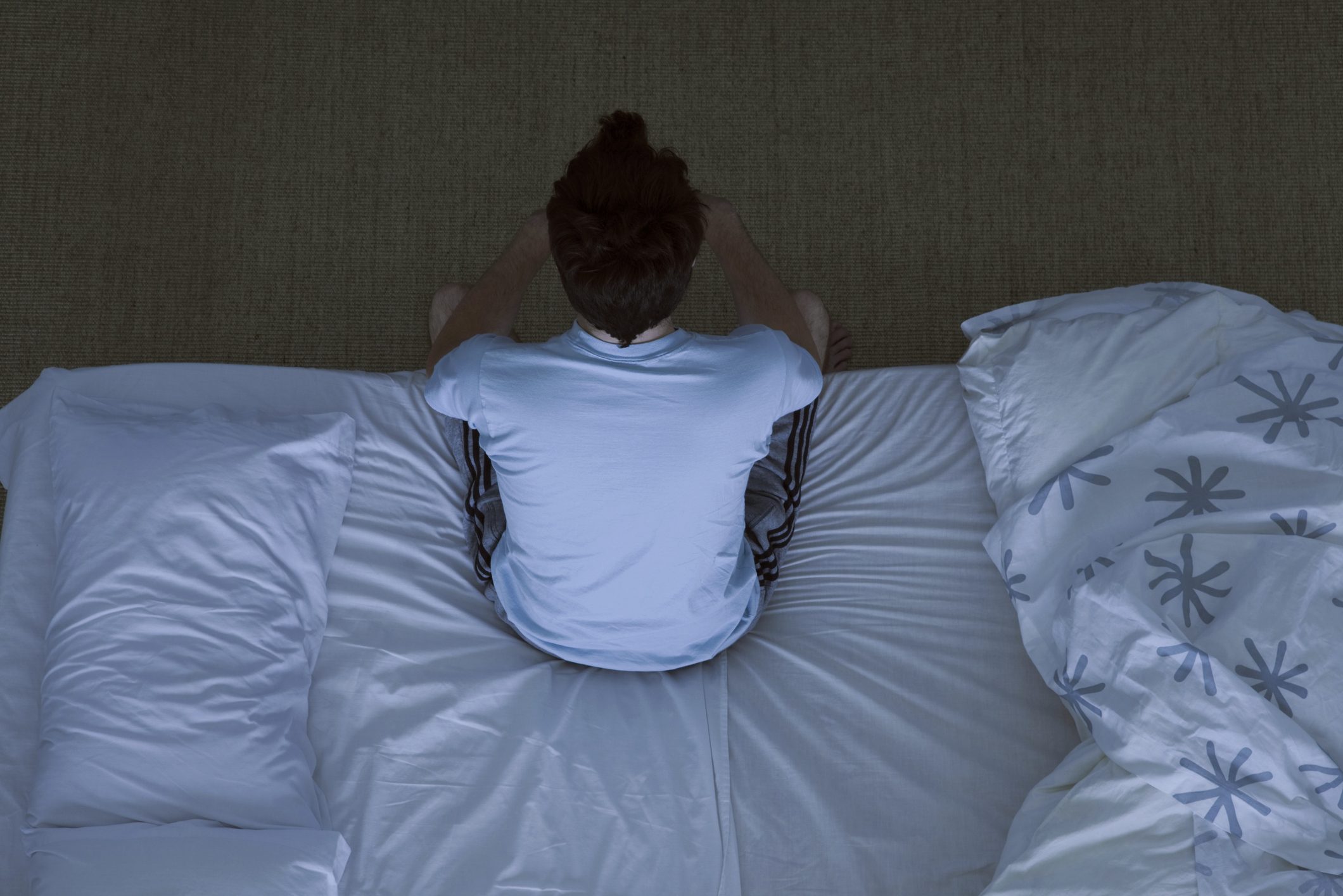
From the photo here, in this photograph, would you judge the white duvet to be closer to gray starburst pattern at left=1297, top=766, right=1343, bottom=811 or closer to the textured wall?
gray starburst pattern at left=1297, top=766, right=1343, bottom=811

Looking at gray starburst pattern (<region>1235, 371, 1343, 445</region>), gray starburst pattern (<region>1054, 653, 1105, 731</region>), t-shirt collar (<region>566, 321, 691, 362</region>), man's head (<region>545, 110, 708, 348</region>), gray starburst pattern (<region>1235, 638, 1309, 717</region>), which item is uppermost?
man's head (<region>545, 110, 708, 348</region>)

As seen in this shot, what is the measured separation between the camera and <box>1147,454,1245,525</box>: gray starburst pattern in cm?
126

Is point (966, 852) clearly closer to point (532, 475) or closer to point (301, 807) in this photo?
point (532, 475)

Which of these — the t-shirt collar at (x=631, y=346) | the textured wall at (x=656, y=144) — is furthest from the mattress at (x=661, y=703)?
the textured wall at (x=656, y=144)

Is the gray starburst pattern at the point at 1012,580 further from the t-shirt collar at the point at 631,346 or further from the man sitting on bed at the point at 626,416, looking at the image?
the t-shirt collar at the point at 631,346

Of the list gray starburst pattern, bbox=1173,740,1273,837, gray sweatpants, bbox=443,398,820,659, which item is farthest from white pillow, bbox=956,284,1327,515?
gray starburst pattern, bbox=1173,740,1273,837

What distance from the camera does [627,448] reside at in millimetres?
1145

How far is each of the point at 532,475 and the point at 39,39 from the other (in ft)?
5.98

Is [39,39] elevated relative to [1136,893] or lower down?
elevated

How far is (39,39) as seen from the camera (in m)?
2.23

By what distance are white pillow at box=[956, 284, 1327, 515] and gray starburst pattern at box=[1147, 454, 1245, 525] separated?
4.0 inches

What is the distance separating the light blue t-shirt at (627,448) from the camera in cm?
114

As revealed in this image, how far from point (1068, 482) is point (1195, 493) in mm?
145

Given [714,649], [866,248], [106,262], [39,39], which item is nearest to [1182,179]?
[866,248]
